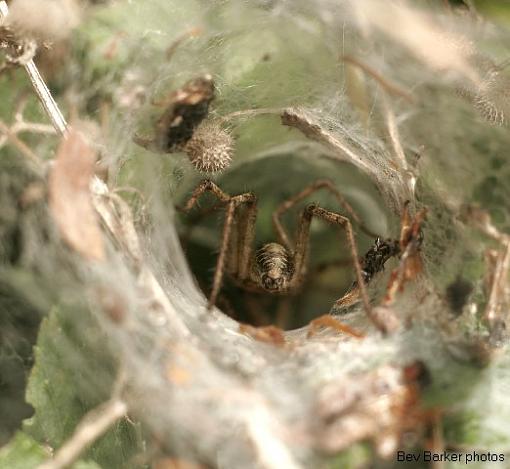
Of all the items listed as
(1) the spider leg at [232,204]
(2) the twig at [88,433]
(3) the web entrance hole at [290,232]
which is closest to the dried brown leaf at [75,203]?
(2) the twig at [88,433]

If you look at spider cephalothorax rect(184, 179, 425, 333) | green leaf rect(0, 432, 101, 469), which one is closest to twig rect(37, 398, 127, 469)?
green leaf rect(0, 432, 101, 469)

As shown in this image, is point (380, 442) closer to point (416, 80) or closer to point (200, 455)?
point (200, 455)

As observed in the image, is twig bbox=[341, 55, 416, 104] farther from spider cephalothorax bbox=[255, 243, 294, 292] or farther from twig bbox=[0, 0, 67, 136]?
twig bbox=[0, 0, 67, 136]

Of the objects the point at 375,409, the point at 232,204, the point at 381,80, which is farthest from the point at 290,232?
the point at 375,409

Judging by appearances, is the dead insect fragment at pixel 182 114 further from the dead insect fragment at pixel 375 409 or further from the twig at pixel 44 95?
the dead insect fragment at pixel 375 409

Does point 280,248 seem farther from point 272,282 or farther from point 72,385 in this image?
point 72,385
